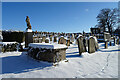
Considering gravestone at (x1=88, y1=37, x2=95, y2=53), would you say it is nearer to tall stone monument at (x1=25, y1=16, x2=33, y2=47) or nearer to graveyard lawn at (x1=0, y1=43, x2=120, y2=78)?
graveyard lawn at (x1=0, y1=43, x2=120, y2=78)

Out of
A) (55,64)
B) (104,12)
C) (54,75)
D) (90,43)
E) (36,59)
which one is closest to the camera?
(54,75)

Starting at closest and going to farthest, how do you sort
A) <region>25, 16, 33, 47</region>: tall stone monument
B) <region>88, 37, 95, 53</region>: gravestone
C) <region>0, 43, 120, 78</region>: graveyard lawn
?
<region>0, 43, 120, 78</region>: graveyard lawn → <region>88, 37, 95, 53</region>: gravestone → <region>25, 16, 33, 47</region>: tall stone monument

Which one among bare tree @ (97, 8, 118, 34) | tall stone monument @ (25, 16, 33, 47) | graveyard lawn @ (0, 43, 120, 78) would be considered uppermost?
bare tree @ (97, 8, 118, 34)

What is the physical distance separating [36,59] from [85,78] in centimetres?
274

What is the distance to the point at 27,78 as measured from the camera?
8.88 ft

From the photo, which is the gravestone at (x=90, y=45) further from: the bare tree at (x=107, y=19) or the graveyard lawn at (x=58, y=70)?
the bare tree at (x=107, y=19)

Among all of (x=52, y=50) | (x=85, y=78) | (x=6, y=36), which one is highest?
(x=6, y=36)

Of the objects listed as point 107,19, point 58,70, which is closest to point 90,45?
point 58,70

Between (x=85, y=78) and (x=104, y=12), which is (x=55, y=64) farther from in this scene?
(x=104, y=12)

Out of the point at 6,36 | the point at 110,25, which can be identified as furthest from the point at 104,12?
A: the point at 6,36

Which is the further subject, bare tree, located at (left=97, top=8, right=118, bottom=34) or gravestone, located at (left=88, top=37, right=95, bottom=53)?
bare tree, located at (left=97, top=8, right=118, bottom=34)

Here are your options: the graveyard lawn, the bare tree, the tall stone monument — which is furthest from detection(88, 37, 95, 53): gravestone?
the bare tree

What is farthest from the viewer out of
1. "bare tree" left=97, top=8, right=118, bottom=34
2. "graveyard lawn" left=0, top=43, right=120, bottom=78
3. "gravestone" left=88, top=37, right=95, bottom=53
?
"bare tree" left=97, top=8, right=118, bottom=34

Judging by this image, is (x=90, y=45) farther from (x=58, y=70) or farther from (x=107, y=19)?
(x=107, y=19)
